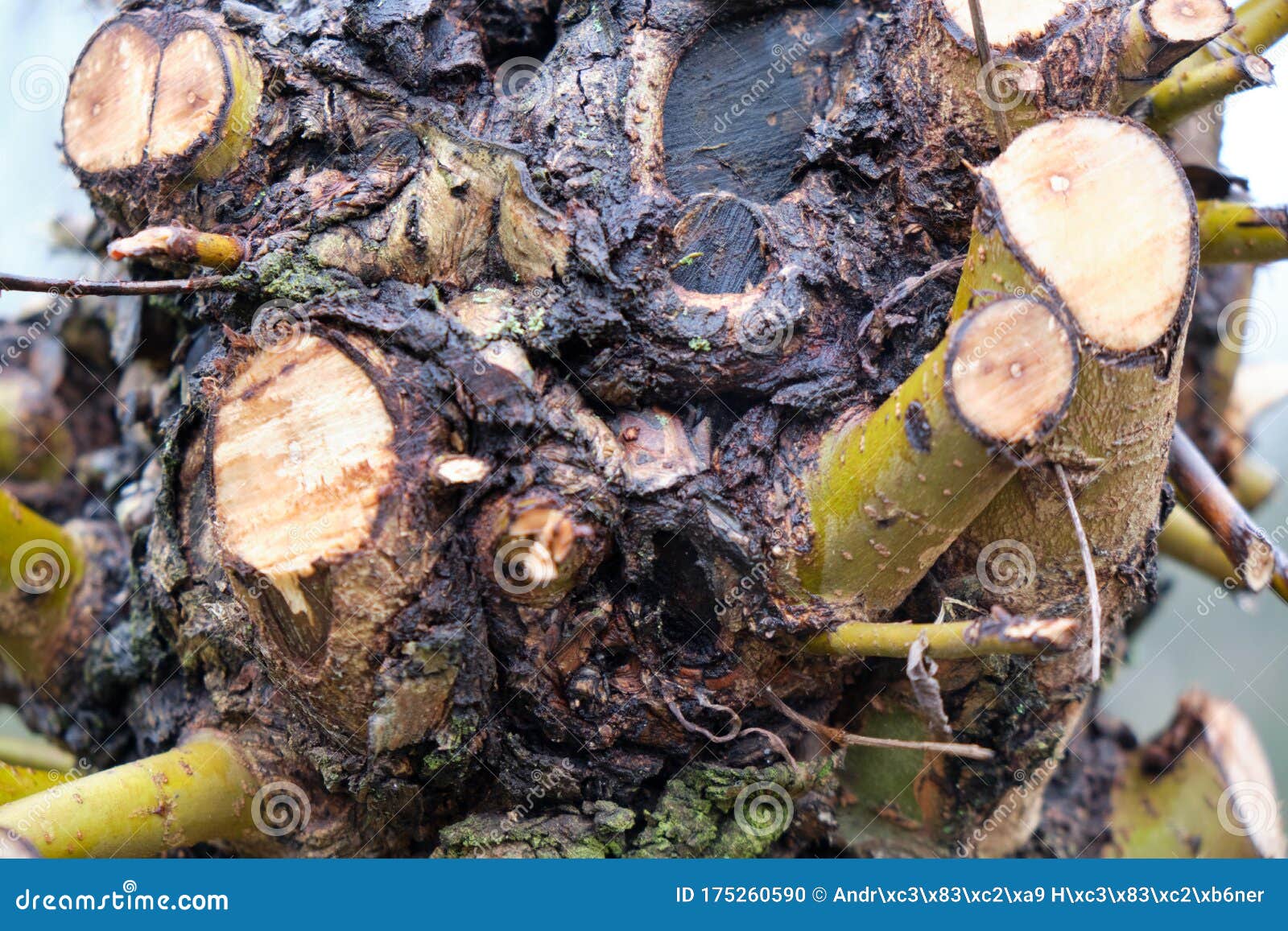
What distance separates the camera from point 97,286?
54.8 inches

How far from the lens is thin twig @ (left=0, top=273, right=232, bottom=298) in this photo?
133cm

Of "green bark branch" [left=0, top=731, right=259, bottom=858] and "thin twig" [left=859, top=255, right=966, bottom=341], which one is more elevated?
"thin twig" [left=859, top=255, right=966, bottom=341]

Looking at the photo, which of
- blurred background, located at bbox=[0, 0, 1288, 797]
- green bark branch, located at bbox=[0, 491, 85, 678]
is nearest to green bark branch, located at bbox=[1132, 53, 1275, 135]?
blurred background, located at bbox=[0, 0, 1288, 797]

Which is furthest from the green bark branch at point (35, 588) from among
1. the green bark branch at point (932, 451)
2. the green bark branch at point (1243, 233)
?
the green bark branch at point (1243, 233)

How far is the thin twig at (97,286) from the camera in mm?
1332

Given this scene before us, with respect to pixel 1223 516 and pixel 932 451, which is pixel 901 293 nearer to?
pixel 932 451

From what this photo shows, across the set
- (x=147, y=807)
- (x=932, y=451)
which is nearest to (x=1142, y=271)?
(x=932, y=451)

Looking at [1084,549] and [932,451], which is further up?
[932,451]

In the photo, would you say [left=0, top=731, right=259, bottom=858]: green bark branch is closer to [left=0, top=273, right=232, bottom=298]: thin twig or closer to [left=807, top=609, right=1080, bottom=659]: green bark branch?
[left=0, top=273, right=232, bottom=298]: thin twig

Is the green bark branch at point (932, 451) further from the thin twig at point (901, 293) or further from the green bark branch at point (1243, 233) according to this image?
the green bark branch at point (1243, 233)

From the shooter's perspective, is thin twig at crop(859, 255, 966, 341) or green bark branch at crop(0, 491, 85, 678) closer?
thin twig at crop(859, 255, 966, 341)

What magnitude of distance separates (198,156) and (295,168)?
0.16 meters

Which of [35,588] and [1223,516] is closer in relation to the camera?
[1223,516]

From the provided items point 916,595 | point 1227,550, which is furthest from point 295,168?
point 1227,550
